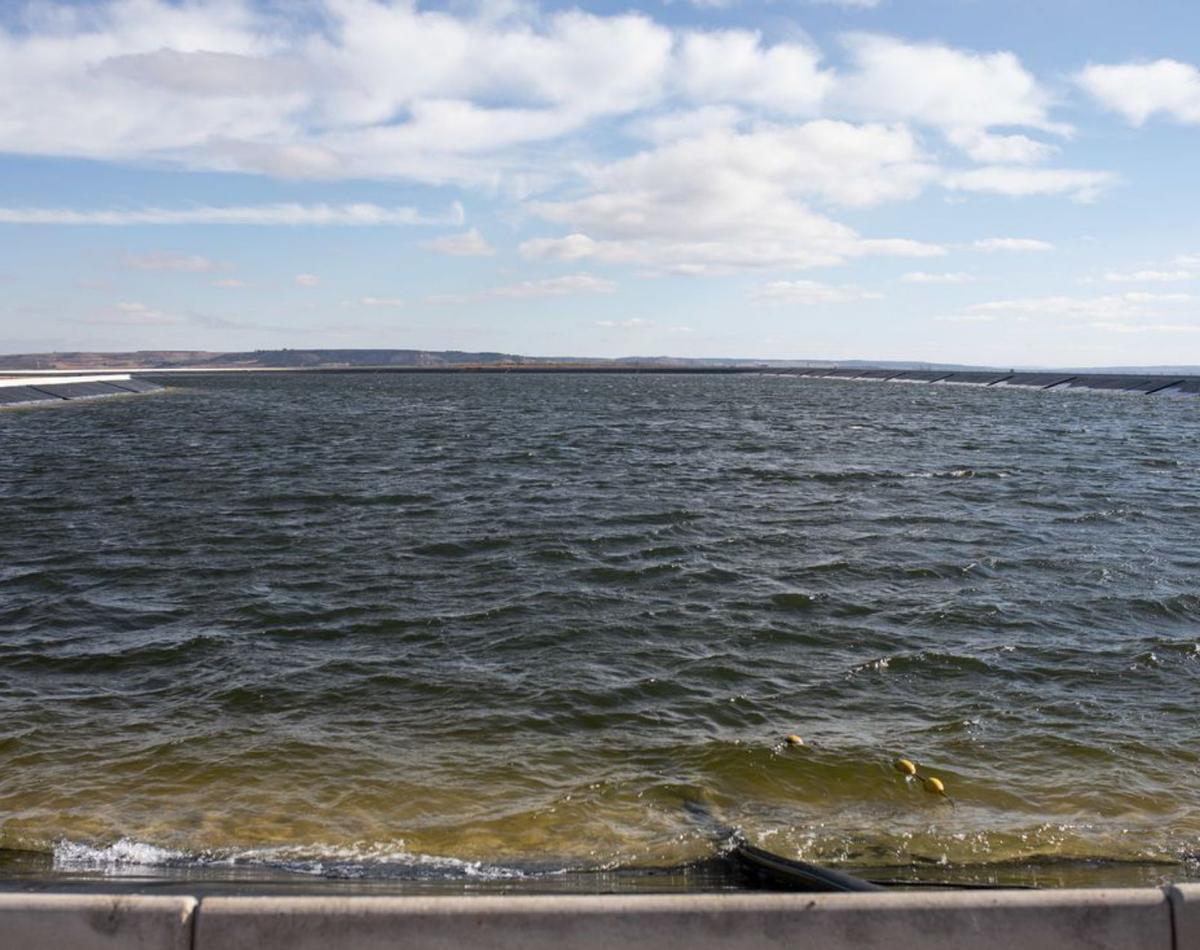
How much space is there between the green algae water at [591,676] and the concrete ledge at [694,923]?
3928 millimetres

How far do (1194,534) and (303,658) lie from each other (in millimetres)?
23478

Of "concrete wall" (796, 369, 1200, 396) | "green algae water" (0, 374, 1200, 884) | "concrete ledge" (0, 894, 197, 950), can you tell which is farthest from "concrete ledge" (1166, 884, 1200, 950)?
"concrete wall" (796, 369, 1200, 396)

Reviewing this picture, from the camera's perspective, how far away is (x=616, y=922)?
4969 millimetres

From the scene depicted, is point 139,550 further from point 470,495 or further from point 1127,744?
point 1127,744

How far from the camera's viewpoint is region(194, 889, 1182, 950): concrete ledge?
4934 millimetres

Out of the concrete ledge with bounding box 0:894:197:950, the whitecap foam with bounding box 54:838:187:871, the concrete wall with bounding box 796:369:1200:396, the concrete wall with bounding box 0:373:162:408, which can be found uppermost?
the concrete wall with bounding box 796:369:1200:396

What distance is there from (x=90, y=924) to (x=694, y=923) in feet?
9.77

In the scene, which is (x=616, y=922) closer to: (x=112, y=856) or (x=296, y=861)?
(x=296, y=861)

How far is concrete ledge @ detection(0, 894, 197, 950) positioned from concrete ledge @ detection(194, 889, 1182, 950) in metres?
0.15

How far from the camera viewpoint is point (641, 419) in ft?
259

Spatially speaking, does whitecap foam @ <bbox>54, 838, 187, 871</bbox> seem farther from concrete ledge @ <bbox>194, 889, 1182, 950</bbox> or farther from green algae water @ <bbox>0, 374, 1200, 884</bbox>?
concrete ledge @ <bbox>194, 889, 1182, 950</bbox>

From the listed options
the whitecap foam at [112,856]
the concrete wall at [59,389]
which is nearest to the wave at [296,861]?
the whitecap foam at [112,856]

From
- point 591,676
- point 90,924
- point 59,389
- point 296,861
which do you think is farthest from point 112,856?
point 59,389

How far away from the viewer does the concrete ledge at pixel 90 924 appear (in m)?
4.86
